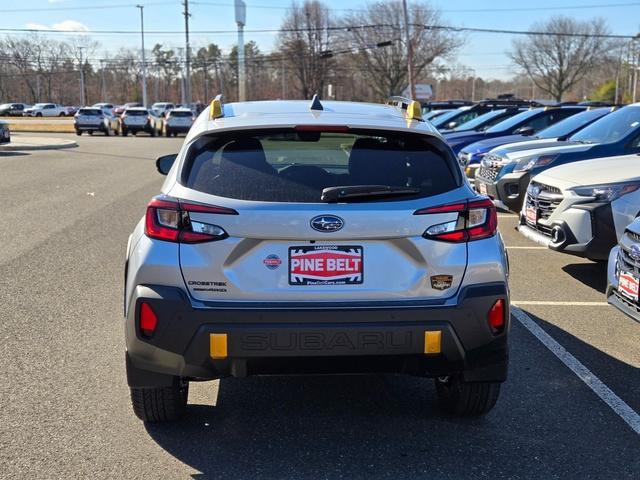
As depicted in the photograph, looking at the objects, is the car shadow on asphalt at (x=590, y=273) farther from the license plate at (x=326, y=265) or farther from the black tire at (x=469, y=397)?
the license plate at (x=326, y=265)

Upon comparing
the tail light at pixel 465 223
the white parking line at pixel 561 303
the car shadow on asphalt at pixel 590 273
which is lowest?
the car shadow on asphalt at pixel 590 273

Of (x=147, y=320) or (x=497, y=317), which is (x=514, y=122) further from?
(x=147, y=320)

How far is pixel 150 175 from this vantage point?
17531 mm

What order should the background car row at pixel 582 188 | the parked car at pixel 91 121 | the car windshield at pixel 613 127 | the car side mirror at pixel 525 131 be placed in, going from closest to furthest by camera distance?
the background car row at pixel 582 188, the car windshield at pixel 613 127, the car side mirror at pixel 525 131, the parked car at pixel 91 121

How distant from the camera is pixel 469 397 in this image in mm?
3713

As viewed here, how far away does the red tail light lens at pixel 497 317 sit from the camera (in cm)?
328

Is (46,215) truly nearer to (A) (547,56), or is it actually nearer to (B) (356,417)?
(B) (356,417)

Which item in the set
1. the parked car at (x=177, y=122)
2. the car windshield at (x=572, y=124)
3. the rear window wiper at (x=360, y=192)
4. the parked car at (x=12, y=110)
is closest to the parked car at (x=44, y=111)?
the parked car at (x=12, y=110)

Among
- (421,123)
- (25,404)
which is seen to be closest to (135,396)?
(25,404)

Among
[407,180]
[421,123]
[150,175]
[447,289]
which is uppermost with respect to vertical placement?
[421,123]

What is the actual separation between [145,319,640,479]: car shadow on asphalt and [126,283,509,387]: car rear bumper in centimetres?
46

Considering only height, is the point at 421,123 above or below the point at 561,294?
above

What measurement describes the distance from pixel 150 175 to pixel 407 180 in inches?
588

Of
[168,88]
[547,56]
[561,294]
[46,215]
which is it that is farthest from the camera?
[168,88]
